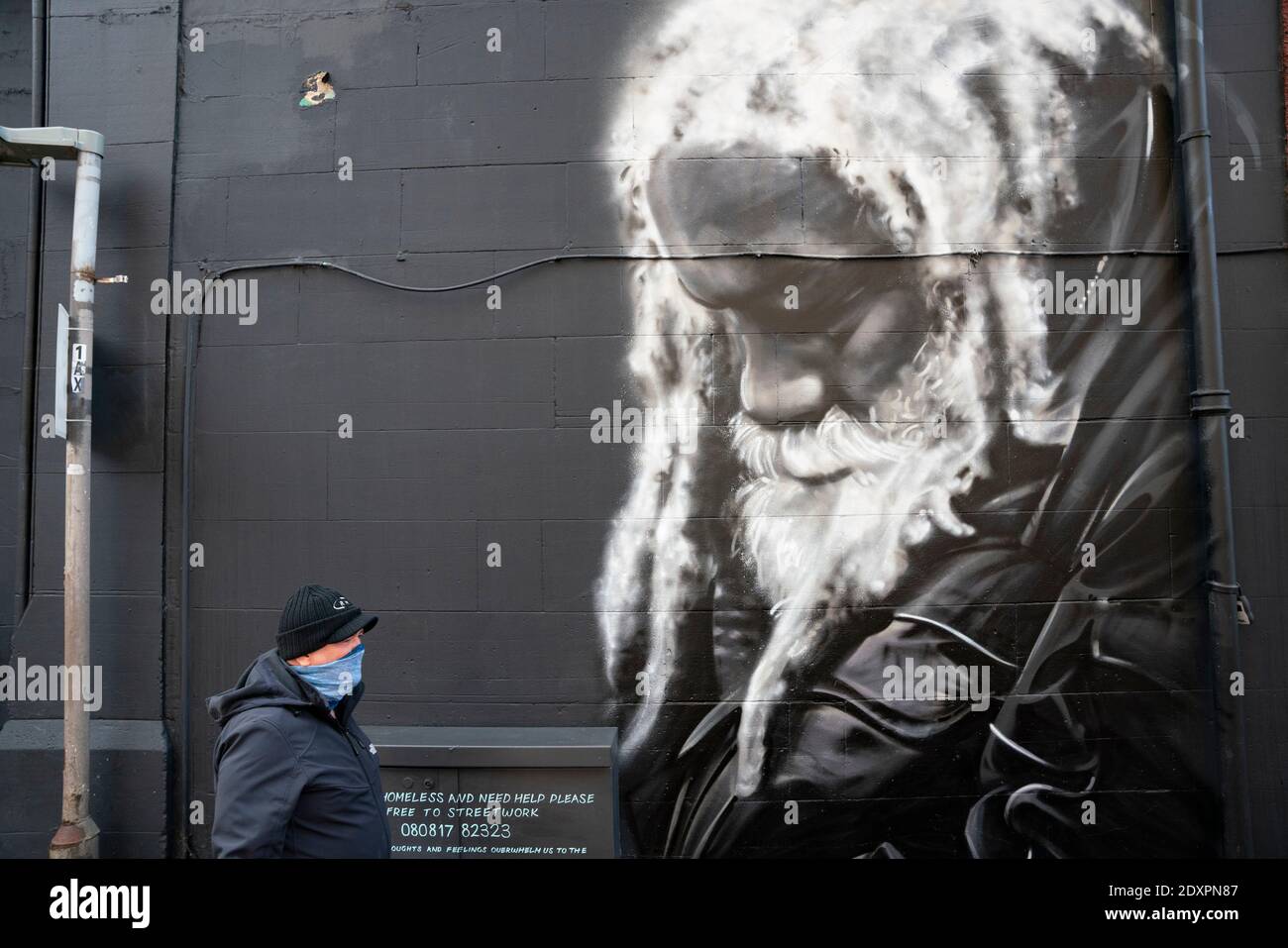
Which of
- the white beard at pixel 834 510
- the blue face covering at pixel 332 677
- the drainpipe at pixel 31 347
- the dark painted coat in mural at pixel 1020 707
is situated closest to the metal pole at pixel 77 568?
the drainpipe at pixel 31 347

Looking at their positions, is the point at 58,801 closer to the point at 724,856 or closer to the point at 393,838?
the point at 393,838

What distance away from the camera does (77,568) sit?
4270 millimetres

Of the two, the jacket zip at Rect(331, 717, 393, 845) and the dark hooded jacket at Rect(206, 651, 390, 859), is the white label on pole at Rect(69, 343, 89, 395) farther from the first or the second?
the jacket zip at Rect(331, 717, 393, 845)

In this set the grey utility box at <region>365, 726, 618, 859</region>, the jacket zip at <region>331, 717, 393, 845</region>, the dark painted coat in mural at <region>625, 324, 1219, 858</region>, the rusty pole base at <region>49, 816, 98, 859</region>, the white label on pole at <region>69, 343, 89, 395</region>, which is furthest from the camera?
the dark painted coat in mural at <region>625, 324, 1219, 858</region>

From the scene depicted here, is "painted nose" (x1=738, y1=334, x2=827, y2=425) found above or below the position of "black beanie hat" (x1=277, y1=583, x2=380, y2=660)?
above

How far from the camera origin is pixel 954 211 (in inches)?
182

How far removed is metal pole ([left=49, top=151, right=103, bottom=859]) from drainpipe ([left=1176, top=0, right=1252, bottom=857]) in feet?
21.4

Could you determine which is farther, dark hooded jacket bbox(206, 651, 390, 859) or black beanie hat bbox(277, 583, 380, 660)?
black beanie hat bbox(277, 583, 380, 660)

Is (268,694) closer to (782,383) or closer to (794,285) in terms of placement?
(782,383)

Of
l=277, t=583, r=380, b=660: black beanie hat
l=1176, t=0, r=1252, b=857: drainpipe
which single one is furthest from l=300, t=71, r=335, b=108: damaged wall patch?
l=1176, t=0, r=1252, b=857: drainpipe

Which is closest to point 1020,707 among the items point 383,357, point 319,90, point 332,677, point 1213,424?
point 1213,424

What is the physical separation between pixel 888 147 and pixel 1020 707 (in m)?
3.52

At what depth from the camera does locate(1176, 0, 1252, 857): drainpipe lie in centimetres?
436
